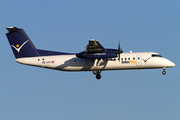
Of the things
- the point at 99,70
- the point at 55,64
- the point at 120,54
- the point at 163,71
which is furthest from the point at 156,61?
the point at 55,64

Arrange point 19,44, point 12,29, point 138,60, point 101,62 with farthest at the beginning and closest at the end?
point 19,44
point 12,29
point 101,62
point 138,60

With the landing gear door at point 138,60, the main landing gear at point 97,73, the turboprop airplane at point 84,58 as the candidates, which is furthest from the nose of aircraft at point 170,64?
the main landing gear at point 97,73

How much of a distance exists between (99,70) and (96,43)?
11.8 ft

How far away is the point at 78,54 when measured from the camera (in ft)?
89.5

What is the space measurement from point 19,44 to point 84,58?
709 centimetres

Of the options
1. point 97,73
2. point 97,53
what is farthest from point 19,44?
point 97,73

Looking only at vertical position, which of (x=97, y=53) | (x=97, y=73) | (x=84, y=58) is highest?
(x=97, y=53)

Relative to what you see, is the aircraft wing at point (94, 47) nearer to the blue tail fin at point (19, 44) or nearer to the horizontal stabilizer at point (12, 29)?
the blue tail fin at point (19, 44)

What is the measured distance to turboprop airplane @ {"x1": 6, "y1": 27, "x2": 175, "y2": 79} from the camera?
89.2ft

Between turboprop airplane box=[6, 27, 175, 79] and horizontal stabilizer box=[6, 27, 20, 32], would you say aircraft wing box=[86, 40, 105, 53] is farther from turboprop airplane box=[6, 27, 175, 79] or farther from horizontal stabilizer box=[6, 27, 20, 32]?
horizontal stabilizer box=[6, 27, 20, 32]

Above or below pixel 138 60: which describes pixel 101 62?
below

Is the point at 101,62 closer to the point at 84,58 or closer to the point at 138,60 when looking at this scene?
the point at 84,58

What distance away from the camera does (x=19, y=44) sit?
2898 centimetres

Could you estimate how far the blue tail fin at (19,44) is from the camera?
28.8 metres
